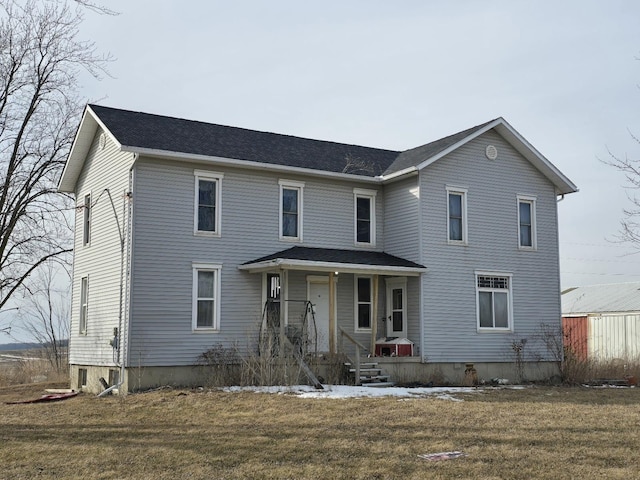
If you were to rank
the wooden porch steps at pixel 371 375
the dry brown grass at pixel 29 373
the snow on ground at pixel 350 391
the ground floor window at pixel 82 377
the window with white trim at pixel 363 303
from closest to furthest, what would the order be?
1. the snow on ground at pixel 350 391
2. the wooden porch steps at pixel 371 375
3. the ground floor window at pixel 82 377
4. the window with white trim at pixel 363 303
5. the dry brown grass at pixel 29 373

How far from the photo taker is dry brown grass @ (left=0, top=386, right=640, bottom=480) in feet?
31.7

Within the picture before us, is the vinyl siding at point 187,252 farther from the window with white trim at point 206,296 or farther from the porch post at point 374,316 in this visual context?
the porch post at point 374,316

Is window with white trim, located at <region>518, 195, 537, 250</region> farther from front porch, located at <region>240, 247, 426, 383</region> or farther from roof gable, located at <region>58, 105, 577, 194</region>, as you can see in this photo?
front porch, located at <region>240, 247, 426, 383</region>

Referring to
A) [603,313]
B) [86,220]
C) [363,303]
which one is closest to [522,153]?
[363,303]

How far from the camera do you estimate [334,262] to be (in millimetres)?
19781

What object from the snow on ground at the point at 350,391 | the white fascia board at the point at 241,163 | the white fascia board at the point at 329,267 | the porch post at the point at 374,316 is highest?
the white fascia board at the point at 241,163

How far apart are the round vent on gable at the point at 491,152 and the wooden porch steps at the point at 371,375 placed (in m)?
A: 7.50

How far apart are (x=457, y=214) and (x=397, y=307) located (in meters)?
3.27

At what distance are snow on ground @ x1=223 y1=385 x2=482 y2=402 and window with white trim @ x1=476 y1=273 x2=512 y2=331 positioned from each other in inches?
187

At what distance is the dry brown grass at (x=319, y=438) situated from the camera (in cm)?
966

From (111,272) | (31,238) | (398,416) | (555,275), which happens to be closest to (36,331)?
(31,238)

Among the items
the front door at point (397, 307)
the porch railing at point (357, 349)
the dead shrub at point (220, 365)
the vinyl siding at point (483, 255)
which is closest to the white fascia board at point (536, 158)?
the vinyl siding at point (483, 255)

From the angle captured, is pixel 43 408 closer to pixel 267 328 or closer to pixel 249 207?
pixel 267 328

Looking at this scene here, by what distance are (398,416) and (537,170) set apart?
13344mm
